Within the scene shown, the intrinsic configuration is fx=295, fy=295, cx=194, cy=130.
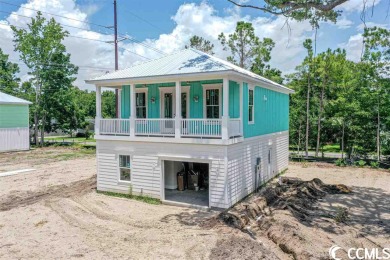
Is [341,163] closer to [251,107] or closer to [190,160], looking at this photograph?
[251,107]

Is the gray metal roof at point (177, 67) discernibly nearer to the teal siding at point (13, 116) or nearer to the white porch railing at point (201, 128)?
the white porch railing at point (201, 128)

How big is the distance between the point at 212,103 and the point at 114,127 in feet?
13.9

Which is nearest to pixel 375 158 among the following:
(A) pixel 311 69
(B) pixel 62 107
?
(A) pixel 311 69

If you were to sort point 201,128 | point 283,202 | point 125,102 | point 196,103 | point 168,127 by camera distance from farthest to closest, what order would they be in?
1. point 125,102
2. point 168,127
3. point 196,103
4. point 283,202
5. point 201,128

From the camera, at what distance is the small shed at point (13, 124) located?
87.0 ft

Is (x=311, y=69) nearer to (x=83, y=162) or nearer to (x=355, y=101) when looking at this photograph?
(x=355, y=101)

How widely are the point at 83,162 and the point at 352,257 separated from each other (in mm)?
18835

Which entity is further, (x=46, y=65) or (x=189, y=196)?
(x=46, y=65)

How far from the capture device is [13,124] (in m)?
27.4

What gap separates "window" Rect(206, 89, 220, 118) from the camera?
476 inches

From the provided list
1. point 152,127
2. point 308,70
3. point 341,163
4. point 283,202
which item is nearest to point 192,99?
point 152,127

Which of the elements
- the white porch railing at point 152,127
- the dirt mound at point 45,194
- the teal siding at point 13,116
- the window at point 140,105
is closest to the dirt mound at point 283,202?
the white porch railing at point 152,127

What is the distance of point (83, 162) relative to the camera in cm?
2144

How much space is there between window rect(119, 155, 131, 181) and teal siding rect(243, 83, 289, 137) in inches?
195
